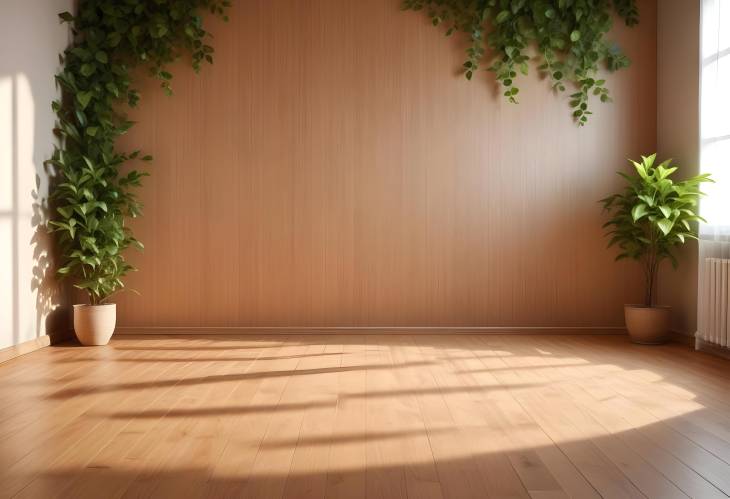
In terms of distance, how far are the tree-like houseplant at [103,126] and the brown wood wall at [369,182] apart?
170 mm

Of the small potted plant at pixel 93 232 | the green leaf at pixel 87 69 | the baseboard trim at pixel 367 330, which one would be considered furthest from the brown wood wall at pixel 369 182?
the green leaf at pixel 87 69

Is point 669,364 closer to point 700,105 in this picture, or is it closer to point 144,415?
point 700,105

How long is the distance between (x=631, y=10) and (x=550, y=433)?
3580 millimetres

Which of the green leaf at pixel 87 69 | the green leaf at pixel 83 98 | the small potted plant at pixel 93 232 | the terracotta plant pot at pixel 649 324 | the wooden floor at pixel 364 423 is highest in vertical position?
the green leaf at pixel 87 69

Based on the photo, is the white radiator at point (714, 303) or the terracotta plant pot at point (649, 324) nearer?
the white radiator at point (714, 303)

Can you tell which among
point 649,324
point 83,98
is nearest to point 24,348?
point 83,98

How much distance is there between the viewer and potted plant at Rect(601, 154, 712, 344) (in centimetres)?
417

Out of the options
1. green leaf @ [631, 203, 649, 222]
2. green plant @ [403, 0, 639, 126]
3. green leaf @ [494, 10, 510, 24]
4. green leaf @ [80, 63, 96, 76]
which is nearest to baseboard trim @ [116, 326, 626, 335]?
green leaf @ [631, 203, 649, 222]

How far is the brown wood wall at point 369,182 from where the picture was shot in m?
4.80

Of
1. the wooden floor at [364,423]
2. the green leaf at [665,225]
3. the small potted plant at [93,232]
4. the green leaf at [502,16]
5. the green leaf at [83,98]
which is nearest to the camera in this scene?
the wooden floor at [364,423]

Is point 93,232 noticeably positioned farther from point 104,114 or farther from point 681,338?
point 681,338

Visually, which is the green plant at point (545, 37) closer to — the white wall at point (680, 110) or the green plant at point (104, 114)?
the white wall at point (680, 110)

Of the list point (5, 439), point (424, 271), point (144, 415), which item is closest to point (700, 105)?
point (424, 271)

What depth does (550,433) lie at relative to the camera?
243 centimetres
